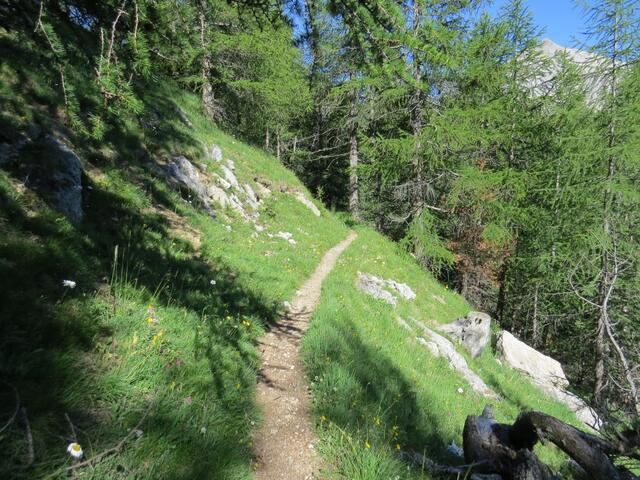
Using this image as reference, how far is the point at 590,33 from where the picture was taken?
38.0 ft

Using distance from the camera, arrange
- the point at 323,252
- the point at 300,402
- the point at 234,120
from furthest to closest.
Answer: the point at 234,120 → the point at 323,252 → the point at 300,402

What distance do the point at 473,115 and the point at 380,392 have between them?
13836 millimetres

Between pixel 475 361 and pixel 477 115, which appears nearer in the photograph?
pixel 475 361

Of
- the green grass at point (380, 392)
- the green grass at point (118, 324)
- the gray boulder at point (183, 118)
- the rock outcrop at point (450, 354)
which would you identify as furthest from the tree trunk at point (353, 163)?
the green grass at point (118, 324)

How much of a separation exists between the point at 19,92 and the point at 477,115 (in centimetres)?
1555

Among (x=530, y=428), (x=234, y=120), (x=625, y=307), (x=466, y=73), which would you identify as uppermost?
(x=466, y=73)

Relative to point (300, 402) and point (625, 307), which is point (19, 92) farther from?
point (625, 307)

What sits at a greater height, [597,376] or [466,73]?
[466,73]

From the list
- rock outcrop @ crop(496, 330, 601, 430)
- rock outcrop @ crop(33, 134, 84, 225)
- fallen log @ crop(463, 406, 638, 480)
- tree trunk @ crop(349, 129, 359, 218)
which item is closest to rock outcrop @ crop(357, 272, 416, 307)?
rock outcrop @ crop(496, 330, 601, 430)

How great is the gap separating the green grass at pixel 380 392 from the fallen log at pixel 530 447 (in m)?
0.66

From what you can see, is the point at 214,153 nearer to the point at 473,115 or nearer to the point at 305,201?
the point at 305,201

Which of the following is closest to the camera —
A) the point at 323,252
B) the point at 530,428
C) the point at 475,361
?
the point at 530,428

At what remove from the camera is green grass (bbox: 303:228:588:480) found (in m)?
3.98

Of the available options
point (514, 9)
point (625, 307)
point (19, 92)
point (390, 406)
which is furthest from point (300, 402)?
point (514, 9)
